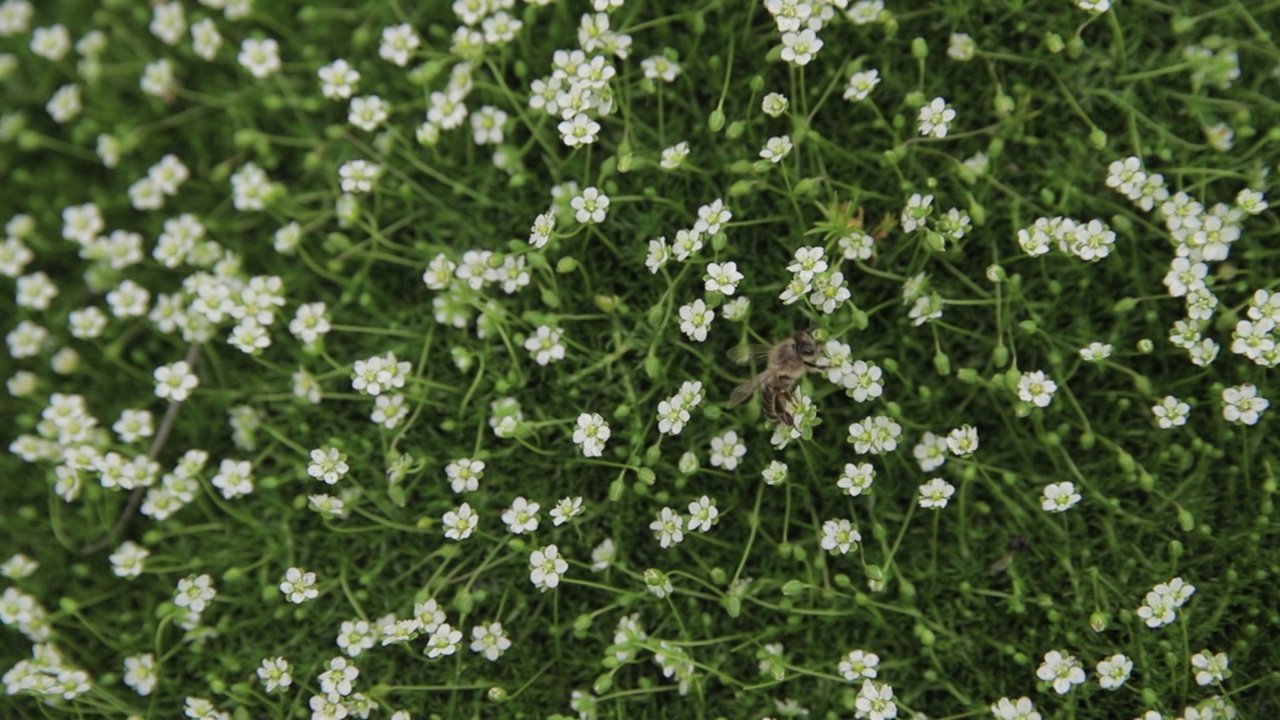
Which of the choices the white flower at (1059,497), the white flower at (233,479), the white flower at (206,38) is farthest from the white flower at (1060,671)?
the white flower at (206,38)

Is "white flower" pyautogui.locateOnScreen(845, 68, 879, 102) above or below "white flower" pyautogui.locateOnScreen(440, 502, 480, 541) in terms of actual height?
above

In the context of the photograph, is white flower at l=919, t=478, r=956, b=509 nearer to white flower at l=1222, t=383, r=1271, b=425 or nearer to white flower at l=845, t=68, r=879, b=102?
white flower at l=1222, t=383, r=1271, b=425

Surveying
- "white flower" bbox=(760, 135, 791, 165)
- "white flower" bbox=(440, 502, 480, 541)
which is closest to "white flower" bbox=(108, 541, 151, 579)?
"white flower" bbox=(440, 502, 480, 541)

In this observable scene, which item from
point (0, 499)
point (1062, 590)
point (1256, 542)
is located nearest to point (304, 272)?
point (0, 499)

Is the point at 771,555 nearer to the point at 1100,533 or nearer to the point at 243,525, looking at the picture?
the point at 1100,533

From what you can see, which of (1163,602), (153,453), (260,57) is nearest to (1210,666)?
(1163,602)

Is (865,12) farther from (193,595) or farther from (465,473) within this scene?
(193,595)
